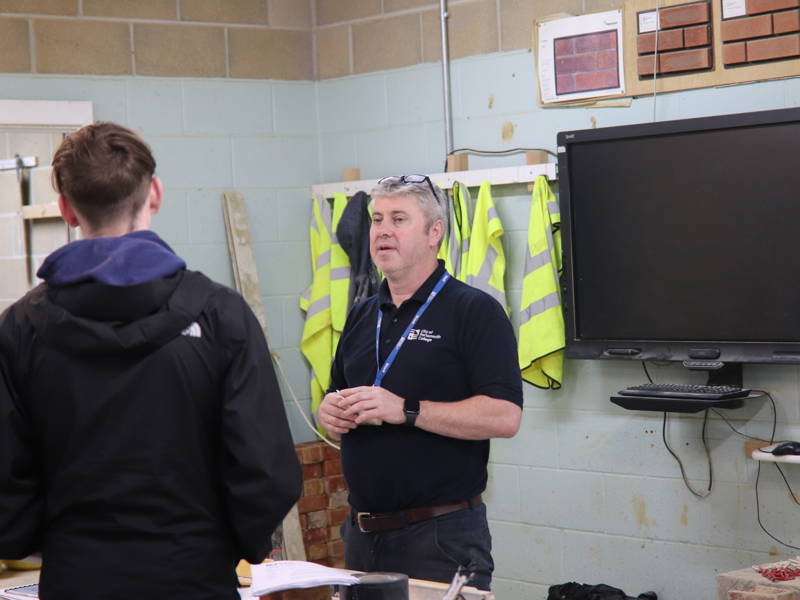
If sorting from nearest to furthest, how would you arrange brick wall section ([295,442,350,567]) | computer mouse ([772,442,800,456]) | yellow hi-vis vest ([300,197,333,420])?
computer mouse ([772,442,800,456]) → brick wall section ([295,442,350,567]) → yellow hi-vis vest ([300,197,333,420])

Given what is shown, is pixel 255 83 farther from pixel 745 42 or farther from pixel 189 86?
pixel 745 42

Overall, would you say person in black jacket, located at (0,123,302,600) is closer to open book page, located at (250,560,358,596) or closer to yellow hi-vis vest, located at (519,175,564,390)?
open book page, located at (250,560,358,596)

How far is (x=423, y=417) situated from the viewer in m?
2.59

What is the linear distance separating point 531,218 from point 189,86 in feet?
5.27

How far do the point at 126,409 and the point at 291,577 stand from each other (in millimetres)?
634

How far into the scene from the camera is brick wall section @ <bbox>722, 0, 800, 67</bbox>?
3.50 m

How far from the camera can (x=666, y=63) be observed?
3795 millimetres

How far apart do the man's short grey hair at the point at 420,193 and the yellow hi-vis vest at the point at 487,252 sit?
121 centimetres

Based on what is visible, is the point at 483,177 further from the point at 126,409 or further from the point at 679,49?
the point at 126,409

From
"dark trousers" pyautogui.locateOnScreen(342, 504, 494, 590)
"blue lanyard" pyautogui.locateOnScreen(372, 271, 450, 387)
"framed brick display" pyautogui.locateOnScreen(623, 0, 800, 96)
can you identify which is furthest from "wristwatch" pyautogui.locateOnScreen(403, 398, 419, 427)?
"framed brick display" pyautogui.locateOnScreen(623, 0, 800, 96)

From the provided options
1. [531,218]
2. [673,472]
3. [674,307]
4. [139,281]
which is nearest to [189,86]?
[531,218]

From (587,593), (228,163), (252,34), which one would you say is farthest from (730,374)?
(252,34)

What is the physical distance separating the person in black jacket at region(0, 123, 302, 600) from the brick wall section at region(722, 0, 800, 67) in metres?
2.52

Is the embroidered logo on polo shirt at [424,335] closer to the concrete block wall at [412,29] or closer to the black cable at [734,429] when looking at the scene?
the black cable at [734,429]
